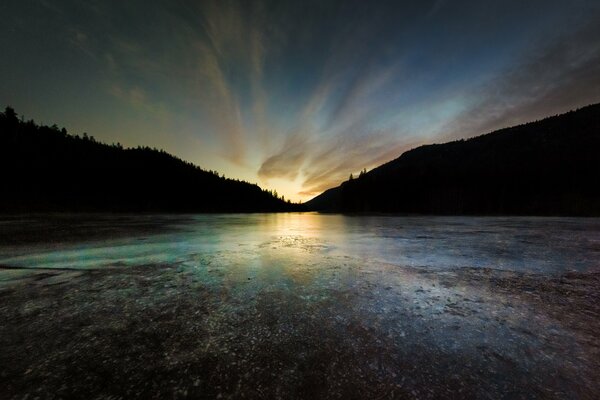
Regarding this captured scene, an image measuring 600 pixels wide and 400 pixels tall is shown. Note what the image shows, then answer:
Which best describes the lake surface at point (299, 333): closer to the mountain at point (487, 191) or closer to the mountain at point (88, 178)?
the mountain at point (487, 191)

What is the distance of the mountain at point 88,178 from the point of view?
100812 mm

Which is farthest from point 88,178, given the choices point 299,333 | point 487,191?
point 487,191

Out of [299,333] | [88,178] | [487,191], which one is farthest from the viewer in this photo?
[88,178]

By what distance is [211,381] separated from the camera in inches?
124

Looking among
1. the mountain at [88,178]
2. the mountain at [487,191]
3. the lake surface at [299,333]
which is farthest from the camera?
the mountain at [88,178]

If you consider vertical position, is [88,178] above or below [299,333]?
above

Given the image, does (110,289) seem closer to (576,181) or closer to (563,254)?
(563,254)

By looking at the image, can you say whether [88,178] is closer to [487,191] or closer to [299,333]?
[299,333]

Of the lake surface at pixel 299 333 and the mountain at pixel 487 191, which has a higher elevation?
the mountain at pixel 487 191

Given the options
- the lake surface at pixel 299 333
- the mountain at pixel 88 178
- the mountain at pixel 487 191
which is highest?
the mountain at pixel 88 178

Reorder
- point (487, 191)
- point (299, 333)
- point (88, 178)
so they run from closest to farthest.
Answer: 1. point (299, 333)
2. point (487, 191)
3. point (88, 178)

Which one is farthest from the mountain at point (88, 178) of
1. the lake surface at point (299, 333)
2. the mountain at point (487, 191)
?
the lake surface at point (299, 333)

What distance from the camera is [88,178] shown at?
4840 inches

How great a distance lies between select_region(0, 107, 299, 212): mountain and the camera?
10081 centimetres
